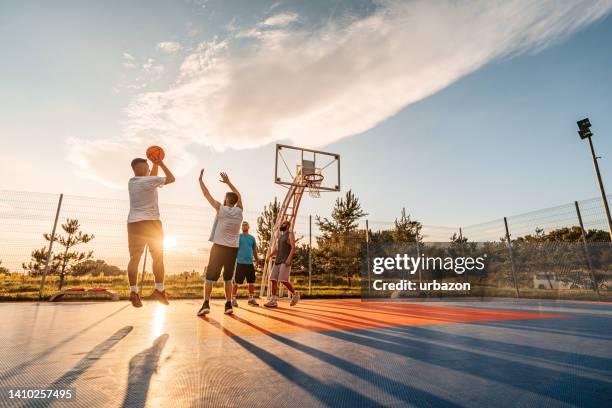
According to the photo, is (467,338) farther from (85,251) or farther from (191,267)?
(85,251)

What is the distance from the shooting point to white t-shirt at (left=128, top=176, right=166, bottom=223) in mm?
3533

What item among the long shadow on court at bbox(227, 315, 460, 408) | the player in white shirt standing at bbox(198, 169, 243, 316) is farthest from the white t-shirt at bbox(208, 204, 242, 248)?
the long shadow on court at bbox(227, 315, 460, 408)

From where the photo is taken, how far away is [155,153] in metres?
3.90

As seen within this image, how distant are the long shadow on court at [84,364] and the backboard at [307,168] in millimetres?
7065

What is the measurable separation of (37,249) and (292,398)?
8.28m

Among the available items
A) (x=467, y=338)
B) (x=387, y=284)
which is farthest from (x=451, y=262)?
(x=467, y=338)

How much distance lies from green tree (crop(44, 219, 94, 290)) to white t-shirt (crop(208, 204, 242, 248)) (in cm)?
503

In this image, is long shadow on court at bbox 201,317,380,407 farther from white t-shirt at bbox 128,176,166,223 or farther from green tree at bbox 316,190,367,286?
green tree at bbox 316,190,367,286

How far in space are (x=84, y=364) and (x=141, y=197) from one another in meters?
2.07

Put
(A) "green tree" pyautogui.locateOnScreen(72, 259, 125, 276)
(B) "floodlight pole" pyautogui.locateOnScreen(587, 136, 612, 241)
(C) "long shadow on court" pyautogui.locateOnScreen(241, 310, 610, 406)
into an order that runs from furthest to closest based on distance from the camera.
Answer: (B) "floodlight pole" pyautogui.locateOnScreen(587, 136, 612, 241), (A) "green tree" pyautogui.locateOnScreen(72, 259, 125, 276), (C) "long shadow on court" pyautogui.locateOnScreen(241, 310, 610, 406)

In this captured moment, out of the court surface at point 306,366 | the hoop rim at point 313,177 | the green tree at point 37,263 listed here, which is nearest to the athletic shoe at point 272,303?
the court surface at point 306,366

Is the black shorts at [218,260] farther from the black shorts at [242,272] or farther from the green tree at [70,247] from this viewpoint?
the green tree at [70,247]

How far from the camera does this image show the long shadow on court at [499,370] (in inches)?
55.1

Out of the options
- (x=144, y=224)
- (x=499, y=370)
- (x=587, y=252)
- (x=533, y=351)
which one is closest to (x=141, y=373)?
(x=499, y=370)
